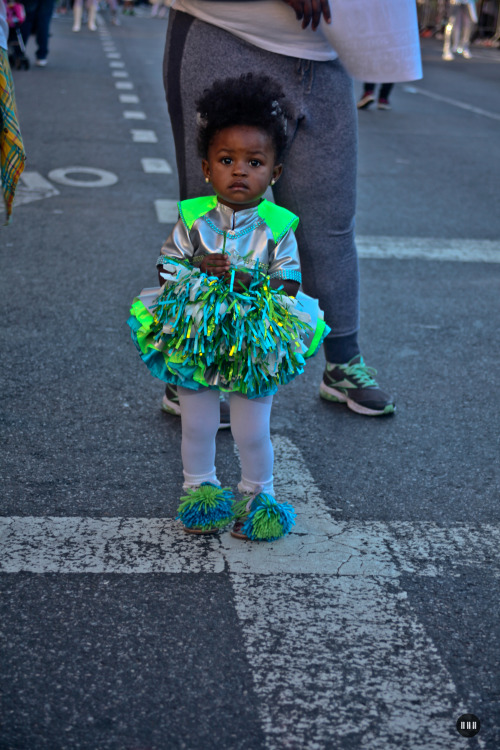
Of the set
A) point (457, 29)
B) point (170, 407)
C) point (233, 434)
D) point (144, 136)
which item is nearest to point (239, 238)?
point (233, 434)

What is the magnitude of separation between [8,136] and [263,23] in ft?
2.80

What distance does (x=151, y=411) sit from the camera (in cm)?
348

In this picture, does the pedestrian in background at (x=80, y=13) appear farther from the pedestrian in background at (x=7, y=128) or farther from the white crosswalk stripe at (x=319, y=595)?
the white crosswalk stripe at (x=319, y=595)

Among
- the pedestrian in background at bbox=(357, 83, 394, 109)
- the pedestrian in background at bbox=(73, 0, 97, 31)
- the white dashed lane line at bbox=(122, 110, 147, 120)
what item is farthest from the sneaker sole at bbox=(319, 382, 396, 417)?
the pedestrian in background at bbox=(73, 0, 97, 31)

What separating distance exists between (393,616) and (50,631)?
2.62 feet

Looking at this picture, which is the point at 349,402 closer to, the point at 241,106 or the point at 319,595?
the point at 319,595

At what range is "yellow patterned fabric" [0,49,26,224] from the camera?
2875 mm

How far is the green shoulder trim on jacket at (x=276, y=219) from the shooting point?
2.51 m

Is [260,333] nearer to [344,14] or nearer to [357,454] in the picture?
[357,454]

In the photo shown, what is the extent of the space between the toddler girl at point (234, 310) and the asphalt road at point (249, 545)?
0.18 metres

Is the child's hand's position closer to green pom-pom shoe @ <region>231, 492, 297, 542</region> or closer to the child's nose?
the child's nose

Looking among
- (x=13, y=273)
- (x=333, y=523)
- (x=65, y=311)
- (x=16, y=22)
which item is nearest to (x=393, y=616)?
(x=333, y=523)

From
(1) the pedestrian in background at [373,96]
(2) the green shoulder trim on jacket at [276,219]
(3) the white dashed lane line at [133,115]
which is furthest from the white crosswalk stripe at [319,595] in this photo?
(1) the pedestrian in background at [373,96]

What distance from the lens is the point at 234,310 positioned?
2.36m
